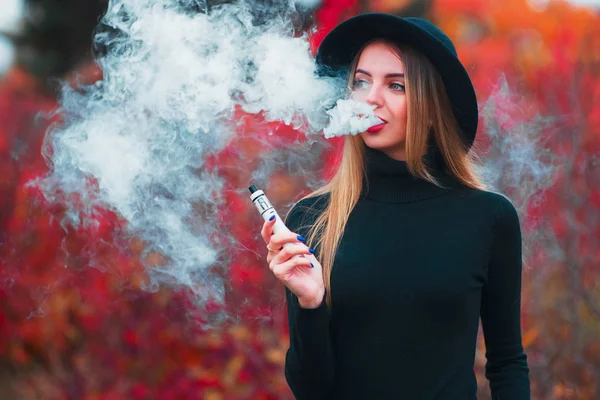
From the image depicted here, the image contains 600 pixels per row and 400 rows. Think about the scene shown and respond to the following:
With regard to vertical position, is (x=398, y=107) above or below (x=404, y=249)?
above

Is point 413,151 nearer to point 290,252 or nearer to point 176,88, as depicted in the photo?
point 290,252

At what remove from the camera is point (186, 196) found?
10.9ft

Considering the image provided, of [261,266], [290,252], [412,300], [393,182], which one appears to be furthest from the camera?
[261,266]

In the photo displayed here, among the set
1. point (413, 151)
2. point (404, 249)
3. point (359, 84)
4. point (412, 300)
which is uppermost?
point (359, 84)

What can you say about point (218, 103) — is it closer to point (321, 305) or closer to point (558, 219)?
→ point (321, 305)

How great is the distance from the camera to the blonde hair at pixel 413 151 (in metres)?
2.16

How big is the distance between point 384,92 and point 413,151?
0.72ft

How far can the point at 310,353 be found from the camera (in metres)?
1.91

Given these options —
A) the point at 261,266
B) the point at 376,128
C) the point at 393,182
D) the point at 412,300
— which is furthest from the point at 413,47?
the point at 261,266

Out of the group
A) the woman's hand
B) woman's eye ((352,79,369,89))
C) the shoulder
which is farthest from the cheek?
the woman's hand

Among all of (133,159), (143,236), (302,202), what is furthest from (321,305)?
(143,236)

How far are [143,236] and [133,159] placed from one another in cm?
129

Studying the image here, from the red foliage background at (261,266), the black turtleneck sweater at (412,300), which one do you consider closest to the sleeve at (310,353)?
the black turtleneck sweater at (412,300)

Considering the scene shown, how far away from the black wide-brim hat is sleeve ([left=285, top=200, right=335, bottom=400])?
870 mm
